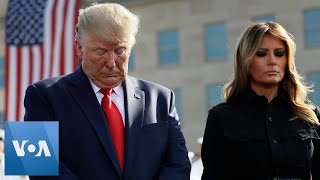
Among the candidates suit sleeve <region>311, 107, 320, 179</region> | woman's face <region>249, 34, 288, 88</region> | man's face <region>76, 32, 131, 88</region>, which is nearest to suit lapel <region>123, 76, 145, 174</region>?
man's face <region>76, 32, 131, 88</region>

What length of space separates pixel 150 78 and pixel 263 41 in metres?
26.7

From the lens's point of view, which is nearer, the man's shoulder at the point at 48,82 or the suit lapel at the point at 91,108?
the suit lapel at the point at 91,108

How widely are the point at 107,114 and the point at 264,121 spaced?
1.00 m

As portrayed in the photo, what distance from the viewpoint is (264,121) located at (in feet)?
15.2

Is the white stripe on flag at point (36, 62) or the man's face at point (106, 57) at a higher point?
the man's face at point (106, 57)

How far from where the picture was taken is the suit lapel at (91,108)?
4070 mm

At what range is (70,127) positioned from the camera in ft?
13.5

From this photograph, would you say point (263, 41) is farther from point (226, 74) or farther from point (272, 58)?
point (226, 74)

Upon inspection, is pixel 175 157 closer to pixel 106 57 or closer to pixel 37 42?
pixel 106 57

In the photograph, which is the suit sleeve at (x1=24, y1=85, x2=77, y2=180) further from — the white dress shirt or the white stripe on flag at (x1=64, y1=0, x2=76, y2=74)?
the white stripe on flag at (x1=64, y1=0, x2=76, y2=74)

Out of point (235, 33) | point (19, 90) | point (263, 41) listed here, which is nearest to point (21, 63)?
point (19, 90)

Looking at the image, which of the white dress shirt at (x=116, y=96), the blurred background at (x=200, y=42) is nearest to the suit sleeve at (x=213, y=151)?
the white dress shirt at (x=116, y=96)

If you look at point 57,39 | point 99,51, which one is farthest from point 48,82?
point 57,39

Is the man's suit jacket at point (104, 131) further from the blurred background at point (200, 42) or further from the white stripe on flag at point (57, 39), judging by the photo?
the blurred background at point (200, 42)
